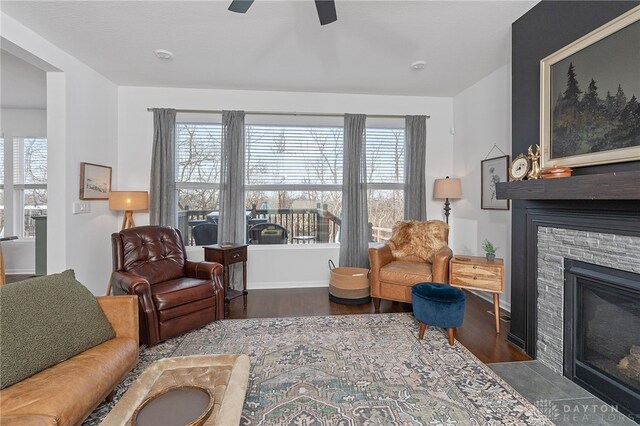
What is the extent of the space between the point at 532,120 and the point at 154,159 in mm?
4247

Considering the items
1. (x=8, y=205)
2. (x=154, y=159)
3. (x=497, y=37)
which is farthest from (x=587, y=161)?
(x=8, y=205)

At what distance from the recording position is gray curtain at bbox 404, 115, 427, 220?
4.09 meters

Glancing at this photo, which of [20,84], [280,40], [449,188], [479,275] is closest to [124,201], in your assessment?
[20,84]

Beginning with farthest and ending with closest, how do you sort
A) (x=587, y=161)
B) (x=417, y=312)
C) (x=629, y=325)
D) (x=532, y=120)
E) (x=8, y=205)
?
(x=8, y=205), (x=417, y=312), (x=532, y=120), (x=587, y=161), (x=629, y=325)

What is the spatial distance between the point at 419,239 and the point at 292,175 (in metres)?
1.98

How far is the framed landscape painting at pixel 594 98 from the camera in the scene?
165 cm

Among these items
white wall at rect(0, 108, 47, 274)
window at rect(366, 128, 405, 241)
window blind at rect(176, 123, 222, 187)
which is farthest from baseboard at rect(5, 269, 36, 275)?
window at rect(366, 128, 405, 241)

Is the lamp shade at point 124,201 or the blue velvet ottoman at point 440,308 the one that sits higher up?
the lamp shade at point 124,201

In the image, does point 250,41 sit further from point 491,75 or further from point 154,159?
point 491,75

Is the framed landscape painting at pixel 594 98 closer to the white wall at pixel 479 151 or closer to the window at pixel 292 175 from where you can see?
the white wall at pixel 479 151

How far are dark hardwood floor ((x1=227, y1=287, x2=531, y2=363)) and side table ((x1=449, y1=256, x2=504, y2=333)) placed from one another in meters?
0.23

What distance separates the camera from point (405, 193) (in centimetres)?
414

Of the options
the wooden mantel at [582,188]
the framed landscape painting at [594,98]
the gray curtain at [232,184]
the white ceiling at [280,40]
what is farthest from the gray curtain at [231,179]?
the framed landscape painting at [594,98]

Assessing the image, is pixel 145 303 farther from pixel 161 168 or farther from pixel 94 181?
pixel 161 168
